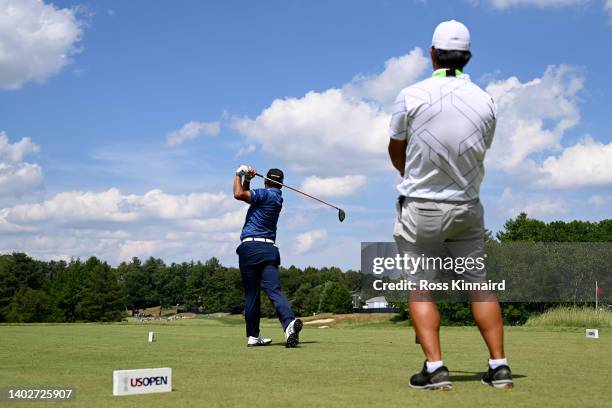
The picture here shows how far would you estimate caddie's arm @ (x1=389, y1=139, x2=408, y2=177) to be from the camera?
496 cm

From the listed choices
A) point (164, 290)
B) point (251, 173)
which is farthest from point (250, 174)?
point (164, 290)

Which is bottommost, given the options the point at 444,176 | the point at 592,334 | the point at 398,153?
the point at 592,334

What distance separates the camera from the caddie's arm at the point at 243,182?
9.56 m

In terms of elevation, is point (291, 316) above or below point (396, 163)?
below

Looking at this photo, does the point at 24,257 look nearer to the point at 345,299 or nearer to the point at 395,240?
the point at 345,299

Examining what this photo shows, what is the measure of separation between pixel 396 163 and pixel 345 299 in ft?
473

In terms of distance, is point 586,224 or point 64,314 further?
point 64,314

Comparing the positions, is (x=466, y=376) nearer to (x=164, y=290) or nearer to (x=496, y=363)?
(x=496, y=363)

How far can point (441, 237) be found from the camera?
4871mm

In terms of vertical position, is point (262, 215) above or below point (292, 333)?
above

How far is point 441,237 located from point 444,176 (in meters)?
0.40

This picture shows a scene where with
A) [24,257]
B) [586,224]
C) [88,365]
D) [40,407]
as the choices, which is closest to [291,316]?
[88,365]

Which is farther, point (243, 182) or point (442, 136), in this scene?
point (243, 182)

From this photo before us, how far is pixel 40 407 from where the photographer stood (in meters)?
4.08
